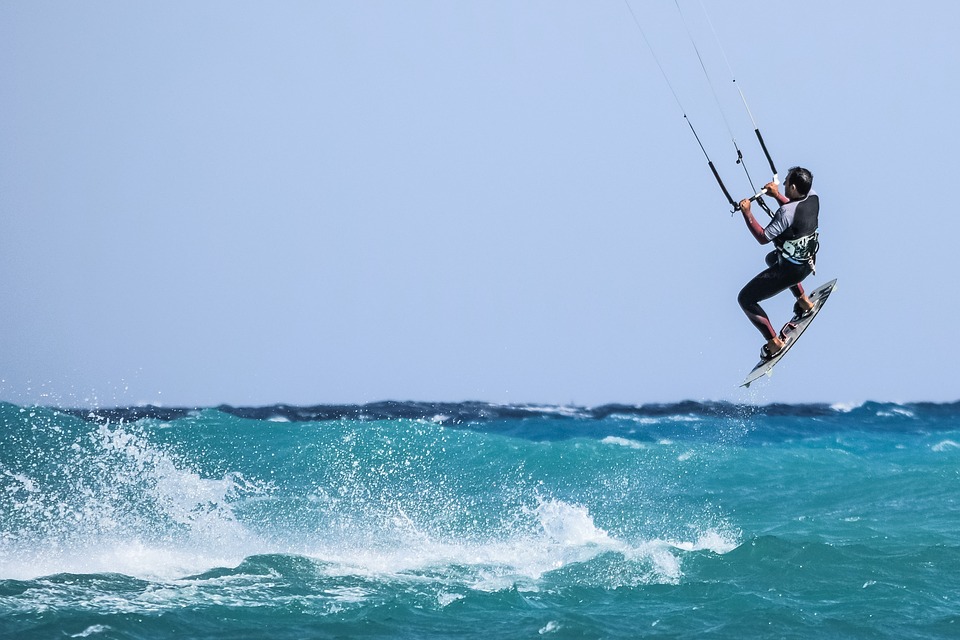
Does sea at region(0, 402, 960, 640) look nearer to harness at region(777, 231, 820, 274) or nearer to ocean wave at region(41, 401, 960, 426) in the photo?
ocean wave at region(41, 401, 960, 426)

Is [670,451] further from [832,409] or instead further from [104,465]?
[104,465]

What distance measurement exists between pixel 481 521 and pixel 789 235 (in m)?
5.51

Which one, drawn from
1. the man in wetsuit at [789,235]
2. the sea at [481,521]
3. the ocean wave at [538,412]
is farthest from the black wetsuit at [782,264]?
the ocean wave at [538,412]

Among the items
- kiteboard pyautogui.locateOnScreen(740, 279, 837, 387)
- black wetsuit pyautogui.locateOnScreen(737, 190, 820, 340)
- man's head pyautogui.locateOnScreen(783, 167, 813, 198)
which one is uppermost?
man's head pyautogui.locateOnScreen(783, 167, 813, 198)

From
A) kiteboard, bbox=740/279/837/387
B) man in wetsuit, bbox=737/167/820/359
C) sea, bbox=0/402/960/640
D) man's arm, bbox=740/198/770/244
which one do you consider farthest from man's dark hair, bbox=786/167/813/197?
sea, bbox=0/402/960/640

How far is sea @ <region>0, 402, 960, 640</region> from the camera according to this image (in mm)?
8773

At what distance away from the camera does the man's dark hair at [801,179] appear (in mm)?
8312

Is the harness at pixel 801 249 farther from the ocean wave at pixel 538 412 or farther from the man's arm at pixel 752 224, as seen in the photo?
the ocean wave at pixel 538 412

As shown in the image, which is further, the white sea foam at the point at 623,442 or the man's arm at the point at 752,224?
the white sea foam at the point at 623,442

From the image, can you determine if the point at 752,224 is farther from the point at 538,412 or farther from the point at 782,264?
the point at 538,412

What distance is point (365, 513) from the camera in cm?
1233

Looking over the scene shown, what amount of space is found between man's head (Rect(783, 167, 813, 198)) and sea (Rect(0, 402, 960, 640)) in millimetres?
3552

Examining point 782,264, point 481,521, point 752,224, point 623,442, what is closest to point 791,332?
point 782,264

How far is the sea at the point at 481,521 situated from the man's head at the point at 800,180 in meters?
3.55
